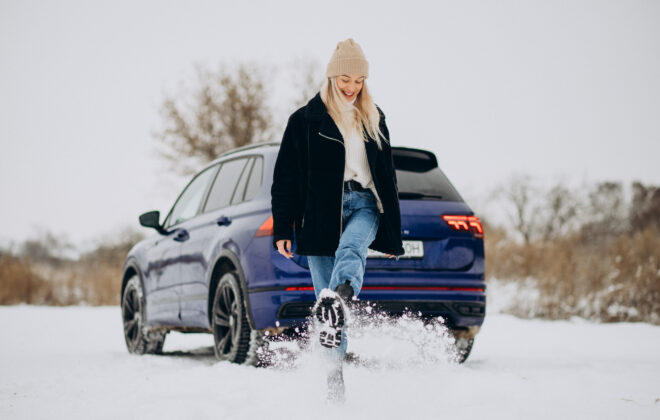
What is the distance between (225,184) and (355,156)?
2.65m

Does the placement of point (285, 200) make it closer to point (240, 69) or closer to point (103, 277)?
point (103, 277)

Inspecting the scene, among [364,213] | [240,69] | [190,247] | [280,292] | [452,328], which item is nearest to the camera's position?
[364,213]

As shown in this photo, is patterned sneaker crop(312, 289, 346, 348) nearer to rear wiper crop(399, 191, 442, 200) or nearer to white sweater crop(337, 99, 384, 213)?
white sweater crop(337, 99, 384, 213)

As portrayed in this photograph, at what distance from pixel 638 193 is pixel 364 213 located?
178 ft

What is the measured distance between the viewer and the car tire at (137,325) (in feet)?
25.6

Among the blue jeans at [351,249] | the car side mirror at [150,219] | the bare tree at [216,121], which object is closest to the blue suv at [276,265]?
the car side mirror at [150,219]

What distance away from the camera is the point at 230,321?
19.5 ft

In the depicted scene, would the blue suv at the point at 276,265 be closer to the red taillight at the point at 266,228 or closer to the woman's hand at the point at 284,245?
the red taillight at the point at 266,228

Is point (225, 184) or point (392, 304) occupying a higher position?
point (225, 184)

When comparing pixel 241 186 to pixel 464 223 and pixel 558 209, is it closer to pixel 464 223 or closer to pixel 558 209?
pixel 464 223

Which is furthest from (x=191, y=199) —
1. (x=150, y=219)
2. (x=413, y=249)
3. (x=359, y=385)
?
(x=359, y=385)

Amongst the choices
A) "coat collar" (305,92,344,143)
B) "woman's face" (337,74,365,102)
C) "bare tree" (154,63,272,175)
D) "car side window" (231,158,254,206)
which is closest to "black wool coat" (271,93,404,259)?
"coat collar" (305,92,344,143)

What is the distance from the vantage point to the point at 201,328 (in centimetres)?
680

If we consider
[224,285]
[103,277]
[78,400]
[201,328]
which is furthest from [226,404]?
[103,277]
